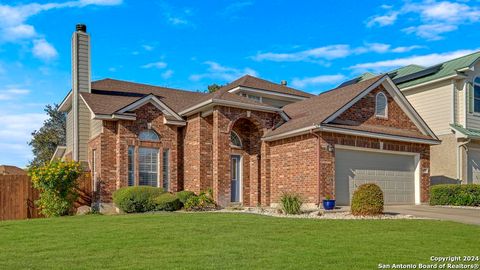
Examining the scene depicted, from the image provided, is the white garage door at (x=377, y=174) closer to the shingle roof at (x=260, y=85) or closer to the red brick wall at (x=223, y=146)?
the red brick wall at (x=223, y=146)

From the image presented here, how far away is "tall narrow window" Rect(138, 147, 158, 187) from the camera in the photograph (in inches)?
828

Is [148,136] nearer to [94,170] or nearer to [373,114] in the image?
[94,170]

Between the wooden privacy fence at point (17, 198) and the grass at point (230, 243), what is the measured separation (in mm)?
4850

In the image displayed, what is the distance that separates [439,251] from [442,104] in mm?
17765

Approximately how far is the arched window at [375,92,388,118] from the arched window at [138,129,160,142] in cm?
967

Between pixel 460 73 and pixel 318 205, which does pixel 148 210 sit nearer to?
pixel 318 205

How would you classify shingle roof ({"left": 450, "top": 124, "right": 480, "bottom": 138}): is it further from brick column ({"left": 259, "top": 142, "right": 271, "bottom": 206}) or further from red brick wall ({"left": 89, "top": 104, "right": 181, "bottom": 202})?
red brick wall ({"left": 89, "top": 104, "right": 181, "bottom": 202})

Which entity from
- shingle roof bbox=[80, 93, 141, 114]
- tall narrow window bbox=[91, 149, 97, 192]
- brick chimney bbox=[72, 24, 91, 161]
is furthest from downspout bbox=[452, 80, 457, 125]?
brick chimney bbox=[72, 24, 91, 161]

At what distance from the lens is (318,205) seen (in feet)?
61.7

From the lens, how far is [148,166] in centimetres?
2131

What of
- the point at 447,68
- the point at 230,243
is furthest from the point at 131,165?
the point at 447,68

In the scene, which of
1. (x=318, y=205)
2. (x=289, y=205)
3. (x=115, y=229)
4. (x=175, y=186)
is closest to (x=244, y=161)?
(x=175, y=186)

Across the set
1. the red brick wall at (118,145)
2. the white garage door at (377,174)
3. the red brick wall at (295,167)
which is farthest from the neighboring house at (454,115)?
the red brick wall at (118,145)

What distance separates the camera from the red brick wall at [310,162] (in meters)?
19.1
